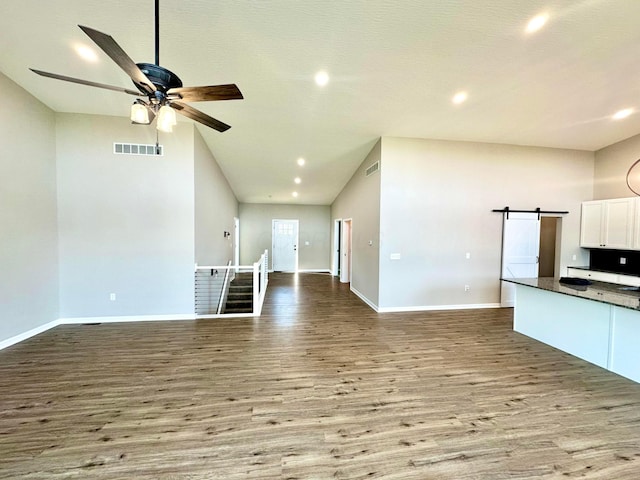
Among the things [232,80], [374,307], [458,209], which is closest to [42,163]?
[232,80]

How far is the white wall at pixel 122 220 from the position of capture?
4.21 meters

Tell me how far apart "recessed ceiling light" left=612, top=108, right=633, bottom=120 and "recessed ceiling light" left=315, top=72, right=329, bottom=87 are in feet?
16.0

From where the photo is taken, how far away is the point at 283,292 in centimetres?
682

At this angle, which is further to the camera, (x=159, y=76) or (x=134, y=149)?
(x=134, y=149)

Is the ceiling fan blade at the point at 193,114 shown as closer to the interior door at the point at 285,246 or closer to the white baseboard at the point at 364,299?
the white baseboard at the point at 364,299

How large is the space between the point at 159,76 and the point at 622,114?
22.2ft

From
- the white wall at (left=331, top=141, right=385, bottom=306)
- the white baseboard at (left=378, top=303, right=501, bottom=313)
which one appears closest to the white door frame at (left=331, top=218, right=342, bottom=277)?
the white wall at (left=331, top=141, right=385, bottom=306)

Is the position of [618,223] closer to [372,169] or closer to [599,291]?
[599,291]

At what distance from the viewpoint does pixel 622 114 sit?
431cm

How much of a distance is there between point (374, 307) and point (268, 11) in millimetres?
4779

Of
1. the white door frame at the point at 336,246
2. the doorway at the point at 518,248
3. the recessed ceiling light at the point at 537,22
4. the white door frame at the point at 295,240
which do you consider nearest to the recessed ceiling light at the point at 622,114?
the doorway at the point at 518,248

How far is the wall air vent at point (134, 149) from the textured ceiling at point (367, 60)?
525 millimetres

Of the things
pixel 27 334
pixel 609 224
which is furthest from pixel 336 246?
pixel 27 334

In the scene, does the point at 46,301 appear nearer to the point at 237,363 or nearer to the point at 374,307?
the point at 237,363
